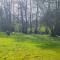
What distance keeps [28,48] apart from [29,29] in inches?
12.2

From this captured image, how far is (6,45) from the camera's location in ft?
27.4

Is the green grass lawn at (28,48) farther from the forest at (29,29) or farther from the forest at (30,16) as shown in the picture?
the forest at (30,16)

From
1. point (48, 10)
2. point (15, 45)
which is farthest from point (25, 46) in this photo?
point (48, 10)

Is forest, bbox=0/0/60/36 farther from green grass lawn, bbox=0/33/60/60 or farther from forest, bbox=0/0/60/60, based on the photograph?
green grass lawn, bbox=0/33/60/60

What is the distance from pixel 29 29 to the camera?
27.5ft

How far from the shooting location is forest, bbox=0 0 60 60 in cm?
834

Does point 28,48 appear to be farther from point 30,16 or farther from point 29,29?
point 30,16

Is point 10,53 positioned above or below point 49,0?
below

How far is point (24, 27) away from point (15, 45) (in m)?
0.33

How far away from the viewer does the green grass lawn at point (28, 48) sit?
328 inches

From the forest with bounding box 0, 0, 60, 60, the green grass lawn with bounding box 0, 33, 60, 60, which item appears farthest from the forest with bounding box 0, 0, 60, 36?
the green grass lawn with bounding box 0, 33, 60, 60

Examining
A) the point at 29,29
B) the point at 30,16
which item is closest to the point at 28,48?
the point at 29,29

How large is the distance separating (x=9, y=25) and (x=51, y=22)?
685 millimetres

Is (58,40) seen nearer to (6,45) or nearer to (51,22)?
(51,22)
